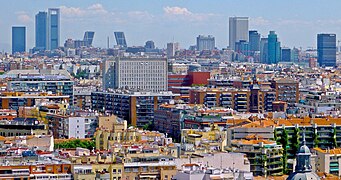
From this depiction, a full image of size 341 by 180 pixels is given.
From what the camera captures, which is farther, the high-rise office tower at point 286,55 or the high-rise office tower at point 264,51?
the high-rise office tower at point 286,55

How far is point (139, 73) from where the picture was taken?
296ft

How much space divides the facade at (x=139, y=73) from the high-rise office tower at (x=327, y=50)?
259ft

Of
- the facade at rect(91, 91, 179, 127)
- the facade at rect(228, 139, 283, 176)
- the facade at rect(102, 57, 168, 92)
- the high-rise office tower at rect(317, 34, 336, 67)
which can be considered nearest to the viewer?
the facade at rect(228, 139, 283, 176)

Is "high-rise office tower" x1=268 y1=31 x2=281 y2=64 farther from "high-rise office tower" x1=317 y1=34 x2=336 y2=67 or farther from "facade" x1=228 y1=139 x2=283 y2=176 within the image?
"facade" x1=228 y1=139 x2=283 y2=176

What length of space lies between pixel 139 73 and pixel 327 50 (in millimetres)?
81483

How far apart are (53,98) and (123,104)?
4146 millimetres

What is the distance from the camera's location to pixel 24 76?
262ft

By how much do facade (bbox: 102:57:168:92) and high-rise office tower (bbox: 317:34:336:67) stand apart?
78.9 m

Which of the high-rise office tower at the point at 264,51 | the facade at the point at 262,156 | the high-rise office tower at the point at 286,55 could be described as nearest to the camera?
the facade at the point at 262,156

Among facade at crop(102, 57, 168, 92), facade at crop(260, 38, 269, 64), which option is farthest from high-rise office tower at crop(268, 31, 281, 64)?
facade at crop(102, 57, 168, 92)

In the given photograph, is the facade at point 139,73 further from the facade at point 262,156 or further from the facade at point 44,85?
the facade at point 262,156

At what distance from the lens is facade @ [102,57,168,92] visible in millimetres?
89256

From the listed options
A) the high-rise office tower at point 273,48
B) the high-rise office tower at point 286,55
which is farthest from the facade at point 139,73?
the high-rise office tower at point 286,55

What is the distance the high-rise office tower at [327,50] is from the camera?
166375 mm
